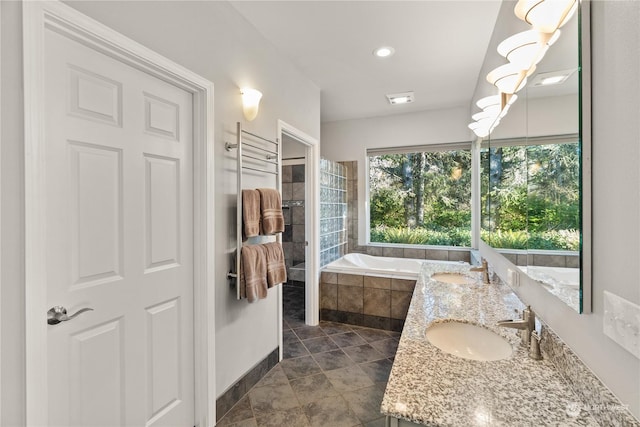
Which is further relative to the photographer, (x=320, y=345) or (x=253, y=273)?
(x=320, y=345)

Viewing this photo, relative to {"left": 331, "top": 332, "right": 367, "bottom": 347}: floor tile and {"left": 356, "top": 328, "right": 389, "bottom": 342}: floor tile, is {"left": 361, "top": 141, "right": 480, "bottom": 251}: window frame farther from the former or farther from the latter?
{"left": 331, "top": 332, "right": 367, "bottom": 347}: floor tile

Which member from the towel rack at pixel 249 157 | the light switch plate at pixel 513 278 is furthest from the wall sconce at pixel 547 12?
the towel rack at pixel 249 157

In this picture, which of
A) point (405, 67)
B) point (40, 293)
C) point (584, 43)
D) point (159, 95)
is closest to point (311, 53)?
point (405, 67)

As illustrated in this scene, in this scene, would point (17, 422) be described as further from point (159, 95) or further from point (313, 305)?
point (313, 305)

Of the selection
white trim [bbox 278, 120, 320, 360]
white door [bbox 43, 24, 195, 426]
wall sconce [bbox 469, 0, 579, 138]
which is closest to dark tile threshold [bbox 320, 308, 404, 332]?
white trim [bbox 278, 120, 320, 360]

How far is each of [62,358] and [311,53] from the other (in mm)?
2494

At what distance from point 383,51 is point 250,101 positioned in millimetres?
1247

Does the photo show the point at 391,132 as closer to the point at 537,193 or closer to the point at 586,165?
the point at 537,193

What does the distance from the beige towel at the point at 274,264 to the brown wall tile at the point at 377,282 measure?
A: 4.04 ft

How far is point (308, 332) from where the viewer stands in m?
3.05

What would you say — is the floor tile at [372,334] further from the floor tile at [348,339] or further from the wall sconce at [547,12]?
the wall sconce at [547,12]

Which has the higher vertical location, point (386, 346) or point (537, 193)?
point (537, 193)

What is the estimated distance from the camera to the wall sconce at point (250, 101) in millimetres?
1929

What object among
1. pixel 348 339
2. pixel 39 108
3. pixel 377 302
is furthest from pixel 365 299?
pixel 39 108
